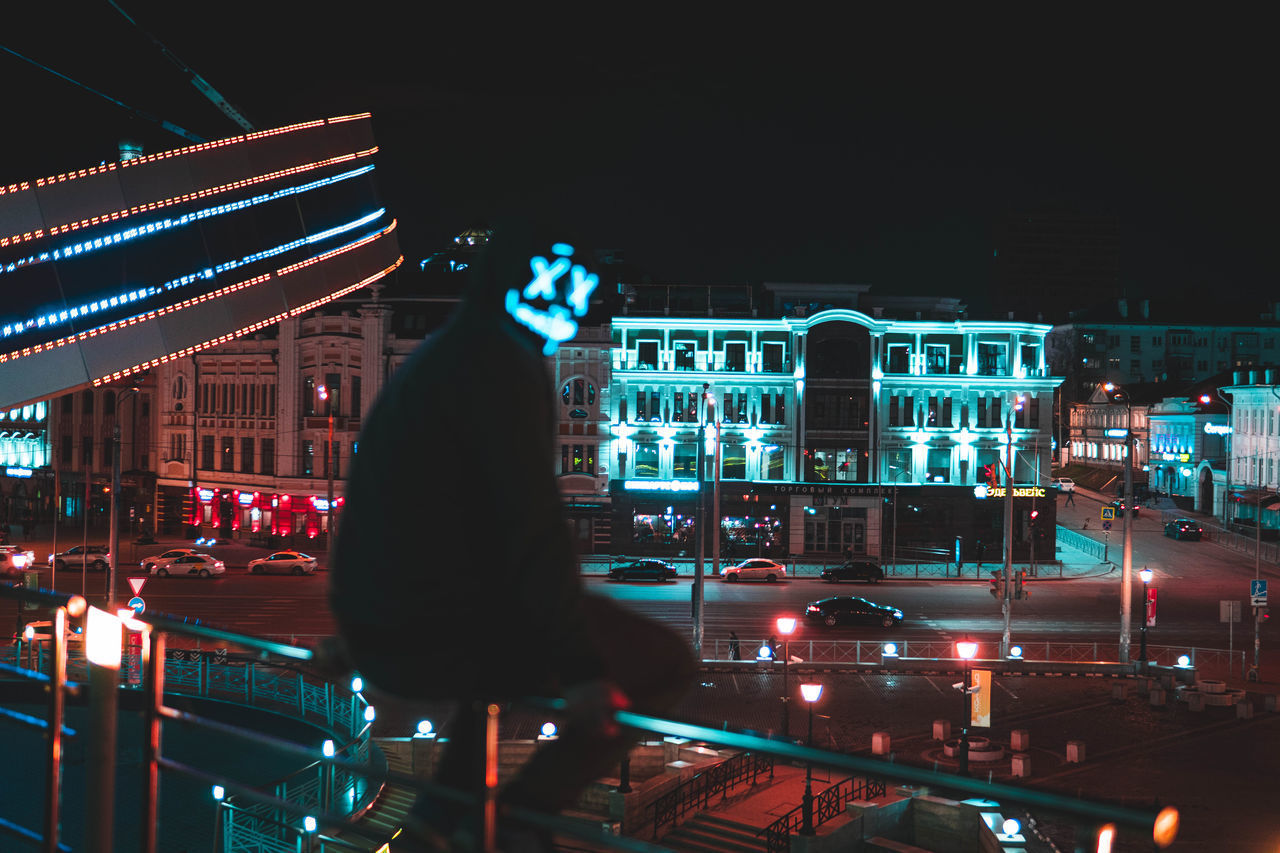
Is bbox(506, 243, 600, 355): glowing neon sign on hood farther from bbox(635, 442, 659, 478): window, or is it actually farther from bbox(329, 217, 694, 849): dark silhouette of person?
bbox(635, 442, 659, 478): window

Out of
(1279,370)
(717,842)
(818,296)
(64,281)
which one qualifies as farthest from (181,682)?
(1279,370)

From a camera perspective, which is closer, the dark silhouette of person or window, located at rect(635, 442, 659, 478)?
the dark silhouette of person

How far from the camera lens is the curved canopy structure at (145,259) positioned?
18125 mm

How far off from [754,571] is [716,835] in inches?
1193

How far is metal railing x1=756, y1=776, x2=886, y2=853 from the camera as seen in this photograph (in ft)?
50.5

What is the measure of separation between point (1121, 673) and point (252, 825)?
26.0 meters

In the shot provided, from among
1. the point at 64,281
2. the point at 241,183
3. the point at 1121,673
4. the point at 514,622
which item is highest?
the point at 241,183

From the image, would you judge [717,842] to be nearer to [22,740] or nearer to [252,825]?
[252,825]

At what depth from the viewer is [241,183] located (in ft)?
89.2

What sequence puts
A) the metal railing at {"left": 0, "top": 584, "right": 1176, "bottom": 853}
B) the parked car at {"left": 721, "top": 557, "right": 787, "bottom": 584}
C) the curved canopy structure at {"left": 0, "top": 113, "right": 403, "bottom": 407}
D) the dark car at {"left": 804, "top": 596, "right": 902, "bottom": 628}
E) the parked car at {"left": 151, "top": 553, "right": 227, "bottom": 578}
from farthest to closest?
1. the parked car at {"left": 721, "top": 557, "right": 787, "bottom": 584}
2. the parked car at {"left": 151, "top": 553, "right": 227, "bottom": 578}
3. the dark car at {"left": 804, "top": 596, "right": 902, "bottom": 628}
4. the curved canopy structure at {"left": 0, "top": 113, "right": 403, "bottom": 407}
5. the metal railing at {"left": 0, "top": 584, "right": 1176, "bottom": 853}

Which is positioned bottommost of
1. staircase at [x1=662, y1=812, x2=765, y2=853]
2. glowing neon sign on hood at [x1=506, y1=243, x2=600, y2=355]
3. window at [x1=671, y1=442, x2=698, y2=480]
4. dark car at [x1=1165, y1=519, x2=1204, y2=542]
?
staircase at [x1=662, y1=812, x2=765, y2=853]

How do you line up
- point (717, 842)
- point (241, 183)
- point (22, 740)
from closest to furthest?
point (22, 740) < point (717, 842) < point (241, 183)

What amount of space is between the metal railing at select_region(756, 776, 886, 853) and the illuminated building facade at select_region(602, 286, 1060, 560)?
3414 centimetres

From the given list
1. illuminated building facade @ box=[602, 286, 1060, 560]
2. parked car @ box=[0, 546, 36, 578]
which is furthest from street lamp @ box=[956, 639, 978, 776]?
parked car @ box=[0, 546, 36, 578]
